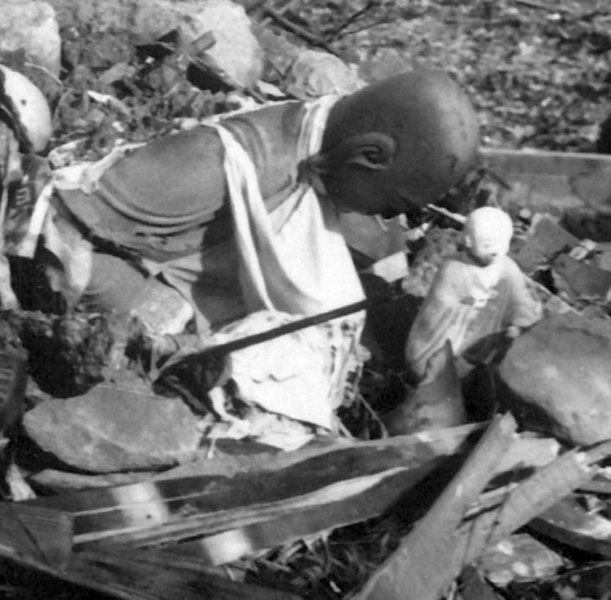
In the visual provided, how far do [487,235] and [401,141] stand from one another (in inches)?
15.9

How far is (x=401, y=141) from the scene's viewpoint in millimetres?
4207

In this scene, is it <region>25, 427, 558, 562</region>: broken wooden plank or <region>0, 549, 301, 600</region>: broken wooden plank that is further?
<region>25, 427, 558, 562</region>: broken wooden plank

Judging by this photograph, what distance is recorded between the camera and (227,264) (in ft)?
14.7

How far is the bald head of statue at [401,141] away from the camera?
4168 millimetres

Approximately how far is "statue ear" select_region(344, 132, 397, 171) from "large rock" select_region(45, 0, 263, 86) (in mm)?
1879

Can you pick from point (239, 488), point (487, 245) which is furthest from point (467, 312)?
point (239, 488)

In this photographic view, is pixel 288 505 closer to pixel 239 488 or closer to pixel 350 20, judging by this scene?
pixel 239 488

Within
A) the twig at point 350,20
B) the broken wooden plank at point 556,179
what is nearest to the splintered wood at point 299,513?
the broken wooden plank at point 556,179

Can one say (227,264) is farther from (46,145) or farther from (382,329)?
(46,145)

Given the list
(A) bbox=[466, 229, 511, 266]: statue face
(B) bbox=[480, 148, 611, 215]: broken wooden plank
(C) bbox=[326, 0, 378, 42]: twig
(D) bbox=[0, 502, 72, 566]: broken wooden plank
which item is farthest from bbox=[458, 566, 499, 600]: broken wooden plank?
(C) bbox=[326, 0, 378, 42]: twig

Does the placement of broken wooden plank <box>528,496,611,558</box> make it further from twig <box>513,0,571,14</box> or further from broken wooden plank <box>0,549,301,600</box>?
twig <box>513,0,571,14</box>

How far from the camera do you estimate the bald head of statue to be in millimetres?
4168

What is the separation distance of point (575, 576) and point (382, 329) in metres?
1.24

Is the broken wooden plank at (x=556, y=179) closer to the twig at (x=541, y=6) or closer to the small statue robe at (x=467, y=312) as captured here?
the small statue robe at (x=467, y=312)
